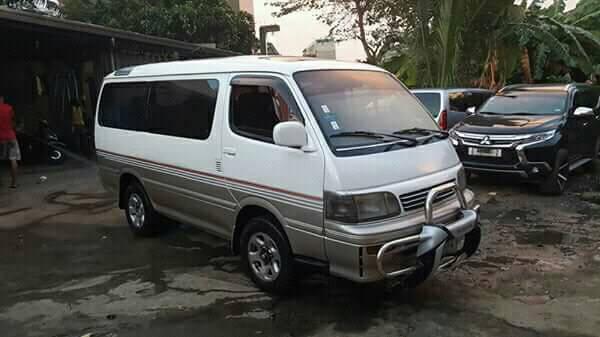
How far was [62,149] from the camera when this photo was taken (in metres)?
13.9

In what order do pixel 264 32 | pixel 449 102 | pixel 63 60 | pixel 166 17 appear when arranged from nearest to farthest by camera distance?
pixel 449 102
pixel 63 60
pixel 166 17
pixel 264 32

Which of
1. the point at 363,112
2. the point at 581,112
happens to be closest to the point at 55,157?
the point at 363,112

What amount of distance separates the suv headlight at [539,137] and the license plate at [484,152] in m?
A: 0.38

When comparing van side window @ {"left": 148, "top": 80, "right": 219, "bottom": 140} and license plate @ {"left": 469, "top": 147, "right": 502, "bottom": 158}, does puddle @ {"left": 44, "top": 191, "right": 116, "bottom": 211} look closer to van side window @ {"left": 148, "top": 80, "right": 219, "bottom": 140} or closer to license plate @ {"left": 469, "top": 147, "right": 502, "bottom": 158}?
van side window @ {"left": 148, "top": 80, "right": 219, "bottom": 140}

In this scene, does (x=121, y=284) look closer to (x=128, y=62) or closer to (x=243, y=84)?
(x=243, y=84)

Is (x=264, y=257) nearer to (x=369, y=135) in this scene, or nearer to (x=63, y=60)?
(x=369, y=135)

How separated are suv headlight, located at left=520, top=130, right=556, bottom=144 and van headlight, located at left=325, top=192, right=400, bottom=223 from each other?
15.6 feet

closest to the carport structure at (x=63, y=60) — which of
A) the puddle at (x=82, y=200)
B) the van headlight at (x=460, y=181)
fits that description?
the puddle at (x=82, y=200)

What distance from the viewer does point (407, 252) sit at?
380 cm

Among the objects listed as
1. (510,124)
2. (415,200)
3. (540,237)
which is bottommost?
(540,237)

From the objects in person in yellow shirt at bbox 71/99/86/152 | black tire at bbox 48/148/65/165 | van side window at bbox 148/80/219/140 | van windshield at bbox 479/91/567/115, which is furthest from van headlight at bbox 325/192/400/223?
person in yellow shirt at bbox 71/99/86/152

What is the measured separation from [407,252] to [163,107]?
3.19 meters

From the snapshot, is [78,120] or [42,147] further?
[78,120]

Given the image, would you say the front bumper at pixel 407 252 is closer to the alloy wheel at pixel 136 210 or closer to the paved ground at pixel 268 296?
the paved ground at pixel 268 296
